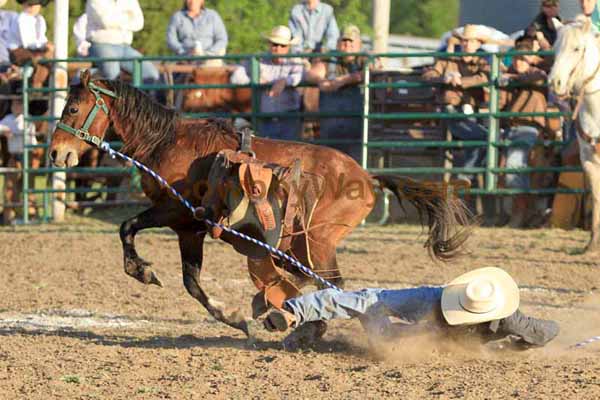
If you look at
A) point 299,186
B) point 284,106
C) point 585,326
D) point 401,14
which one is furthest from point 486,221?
point 401,14

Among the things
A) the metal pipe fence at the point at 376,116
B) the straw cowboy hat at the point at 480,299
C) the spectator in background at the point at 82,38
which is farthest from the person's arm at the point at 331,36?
the straw cowboy hat at the point at 480,299

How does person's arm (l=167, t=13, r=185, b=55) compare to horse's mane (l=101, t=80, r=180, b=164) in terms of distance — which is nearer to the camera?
horse's mane (l=101, t=80, r=180, b=164)

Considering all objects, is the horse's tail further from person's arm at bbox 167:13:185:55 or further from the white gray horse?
person's arm at bbox 167:13:185:55

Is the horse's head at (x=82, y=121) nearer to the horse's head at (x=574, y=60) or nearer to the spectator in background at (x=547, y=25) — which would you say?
the horse's head at (x=574, y=60)

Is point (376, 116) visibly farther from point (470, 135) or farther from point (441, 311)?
point (441, 311)

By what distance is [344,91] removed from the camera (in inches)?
470

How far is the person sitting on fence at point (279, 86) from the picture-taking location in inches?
468

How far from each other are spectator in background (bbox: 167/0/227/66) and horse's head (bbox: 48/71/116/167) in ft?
20.0

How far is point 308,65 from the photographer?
12031 mm

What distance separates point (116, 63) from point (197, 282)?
21.6ft

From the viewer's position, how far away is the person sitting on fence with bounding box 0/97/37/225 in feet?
42.5

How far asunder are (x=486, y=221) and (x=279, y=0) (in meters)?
6.99

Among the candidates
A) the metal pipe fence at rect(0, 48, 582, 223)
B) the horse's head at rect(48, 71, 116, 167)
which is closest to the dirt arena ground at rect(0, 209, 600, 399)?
the metal pipe fence at rect(0, 48, 582, 223)

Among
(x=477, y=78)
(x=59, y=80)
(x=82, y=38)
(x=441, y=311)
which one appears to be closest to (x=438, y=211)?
(x=441, y=311)
